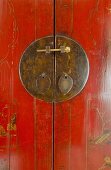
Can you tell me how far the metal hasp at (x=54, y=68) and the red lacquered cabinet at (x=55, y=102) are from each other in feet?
0.07

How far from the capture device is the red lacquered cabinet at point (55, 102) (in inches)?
47.4

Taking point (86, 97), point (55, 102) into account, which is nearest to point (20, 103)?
point (55, 102)

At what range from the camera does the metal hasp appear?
1.22 meters

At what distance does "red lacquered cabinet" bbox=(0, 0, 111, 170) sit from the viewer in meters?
1.20

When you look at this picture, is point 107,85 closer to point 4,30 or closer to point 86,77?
point 86,77

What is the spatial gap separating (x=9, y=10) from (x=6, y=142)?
70 centimetres

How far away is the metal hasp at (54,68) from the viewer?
3.99ft

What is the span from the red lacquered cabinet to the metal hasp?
0.02m

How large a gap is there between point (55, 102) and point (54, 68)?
17cm

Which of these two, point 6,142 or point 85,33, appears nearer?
point 85,33

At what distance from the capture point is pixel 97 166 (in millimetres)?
1222

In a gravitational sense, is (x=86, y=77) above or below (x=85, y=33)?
below

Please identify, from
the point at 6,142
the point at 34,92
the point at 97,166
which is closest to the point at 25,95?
the point at 34,92

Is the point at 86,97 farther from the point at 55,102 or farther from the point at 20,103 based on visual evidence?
the point at 20,103
